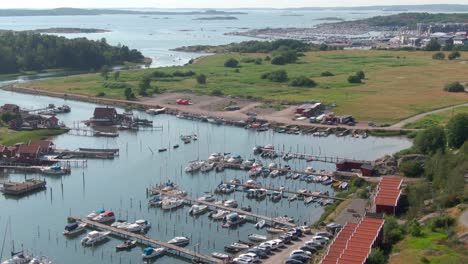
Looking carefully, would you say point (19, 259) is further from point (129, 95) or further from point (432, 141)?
point (129, 95)

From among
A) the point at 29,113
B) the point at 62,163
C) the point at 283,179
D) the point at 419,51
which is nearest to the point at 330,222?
the point at 283,179

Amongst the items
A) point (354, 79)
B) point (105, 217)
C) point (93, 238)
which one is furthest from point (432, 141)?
point (354, 79)

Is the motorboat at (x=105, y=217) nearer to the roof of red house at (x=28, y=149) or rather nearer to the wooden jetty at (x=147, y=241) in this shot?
the wooden jetty at (x=147, y=241)

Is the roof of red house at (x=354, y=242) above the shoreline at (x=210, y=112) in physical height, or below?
above

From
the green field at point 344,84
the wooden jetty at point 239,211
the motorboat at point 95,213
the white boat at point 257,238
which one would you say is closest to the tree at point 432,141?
the wooden jetty at point 239,211

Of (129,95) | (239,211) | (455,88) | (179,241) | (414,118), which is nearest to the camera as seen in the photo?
(179,241)

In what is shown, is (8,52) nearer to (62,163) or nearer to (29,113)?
(29,113)
